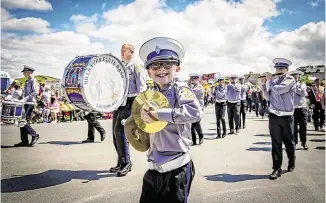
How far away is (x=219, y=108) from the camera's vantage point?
30.6 feet

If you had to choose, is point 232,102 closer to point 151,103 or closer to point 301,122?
point 301,122

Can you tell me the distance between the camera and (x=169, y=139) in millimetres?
2115

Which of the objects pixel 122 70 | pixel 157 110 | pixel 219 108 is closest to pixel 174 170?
pixel 157 110

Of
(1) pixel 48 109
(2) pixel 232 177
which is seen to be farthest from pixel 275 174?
(1) pixel 48 109

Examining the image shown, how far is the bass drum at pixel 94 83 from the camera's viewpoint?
308 cm

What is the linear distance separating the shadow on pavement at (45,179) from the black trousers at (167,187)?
2.65 m

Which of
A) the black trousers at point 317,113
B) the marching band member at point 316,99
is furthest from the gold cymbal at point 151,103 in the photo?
the black trousers at point 317,113

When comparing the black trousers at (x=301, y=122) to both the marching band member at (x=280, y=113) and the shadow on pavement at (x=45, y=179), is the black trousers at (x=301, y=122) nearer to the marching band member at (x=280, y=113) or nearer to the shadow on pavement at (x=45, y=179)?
the marching band member at (x=280, y=113)

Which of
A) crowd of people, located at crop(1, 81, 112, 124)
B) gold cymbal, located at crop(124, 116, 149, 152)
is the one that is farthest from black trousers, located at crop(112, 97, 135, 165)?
crowd of people, located at crop(1, 81, 112, 124)

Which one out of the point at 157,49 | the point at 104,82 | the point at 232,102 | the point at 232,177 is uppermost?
the point at 157,49

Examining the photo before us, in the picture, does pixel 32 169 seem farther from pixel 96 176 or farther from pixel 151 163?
pixel 151 163

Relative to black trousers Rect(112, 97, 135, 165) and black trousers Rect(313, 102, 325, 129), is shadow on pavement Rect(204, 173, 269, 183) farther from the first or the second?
black trousers Rect(313, 102, 325, 129)

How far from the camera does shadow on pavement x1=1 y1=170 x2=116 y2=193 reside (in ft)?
13.6

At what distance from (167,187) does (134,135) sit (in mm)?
486
